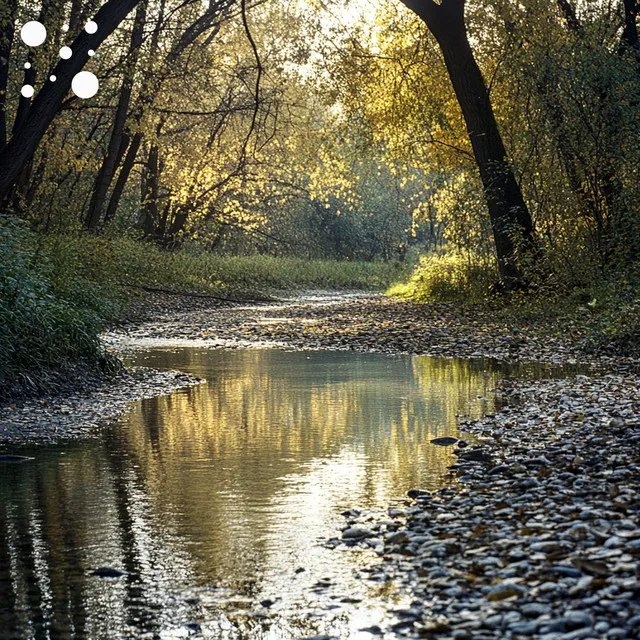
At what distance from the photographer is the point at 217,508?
6.62 meters

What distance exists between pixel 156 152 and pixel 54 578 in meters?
31.3

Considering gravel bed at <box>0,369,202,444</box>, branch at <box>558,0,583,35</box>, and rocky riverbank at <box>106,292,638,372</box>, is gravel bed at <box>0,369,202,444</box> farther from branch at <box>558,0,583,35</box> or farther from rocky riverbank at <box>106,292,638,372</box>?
branch at <box>558,0,583,35</box>

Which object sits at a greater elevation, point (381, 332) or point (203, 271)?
point (203, 271)

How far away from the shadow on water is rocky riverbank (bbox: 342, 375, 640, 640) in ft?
0.87

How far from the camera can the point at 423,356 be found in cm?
1681

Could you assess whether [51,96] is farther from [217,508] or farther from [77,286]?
[217,508]

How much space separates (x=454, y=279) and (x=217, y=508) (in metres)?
23.0

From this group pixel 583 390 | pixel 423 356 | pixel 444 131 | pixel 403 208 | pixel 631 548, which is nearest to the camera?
pixel 631 548

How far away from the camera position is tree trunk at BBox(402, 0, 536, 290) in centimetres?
2269

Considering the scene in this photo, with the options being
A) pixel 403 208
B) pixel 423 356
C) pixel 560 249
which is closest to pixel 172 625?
pixel 423 356

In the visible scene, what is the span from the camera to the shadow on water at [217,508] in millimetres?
4672

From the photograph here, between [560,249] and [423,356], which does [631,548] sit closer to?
[423,356]
